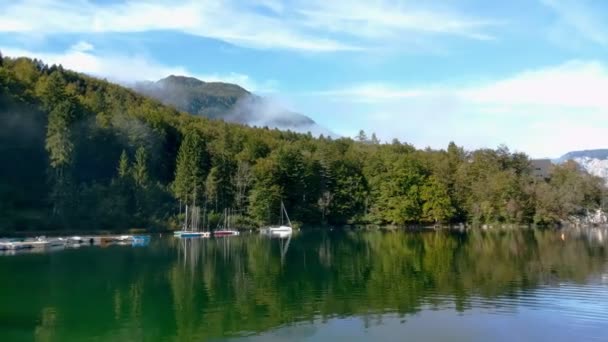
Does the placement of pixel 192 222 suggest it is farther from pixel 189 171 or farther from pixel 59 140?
pixel 59 140

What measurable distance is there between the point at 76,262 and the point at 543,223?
70172mm

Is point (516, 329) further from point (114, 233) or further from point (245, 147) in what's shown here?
point (245, 147)

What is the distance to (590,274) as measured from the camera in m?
32.4

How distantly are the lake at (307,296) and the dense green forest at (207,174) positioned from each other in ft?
81.6

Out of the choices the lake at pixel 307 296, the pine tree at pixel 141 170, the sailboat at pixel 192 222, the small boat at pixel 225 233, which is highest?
the pine tree at pixel 141 170

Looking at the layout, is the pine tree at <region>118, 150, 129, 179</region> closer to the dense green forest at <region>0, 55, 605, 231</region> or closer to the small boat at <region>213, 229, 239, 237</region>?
the dense green forest at <region>0, 55, 605, 231</region>

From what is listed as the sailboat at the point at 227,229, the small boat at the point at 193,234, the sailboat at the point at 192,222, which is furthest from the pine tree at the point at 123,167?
the sailboat at the point at 227,229

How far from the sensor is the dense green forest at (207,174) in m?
67.7

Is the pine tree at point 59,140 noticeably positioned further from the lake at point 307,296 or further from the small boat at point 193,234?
the lake at point 307,296

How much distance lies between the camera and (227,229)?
259ft

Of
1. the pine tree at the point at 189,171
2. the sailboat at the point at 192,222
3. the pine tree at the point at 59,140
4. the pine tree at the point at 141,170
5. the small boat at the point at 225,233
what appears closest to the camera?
the pine tree at the point at 59,140

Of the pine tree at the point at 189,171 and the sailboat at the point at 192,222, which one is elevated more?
the pine tree at the point at 189,171

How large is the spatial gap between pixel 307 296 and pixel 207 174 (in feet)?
188

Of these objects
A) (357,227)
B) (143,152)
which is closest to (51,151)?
(143,152)
